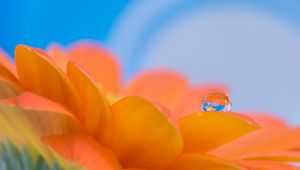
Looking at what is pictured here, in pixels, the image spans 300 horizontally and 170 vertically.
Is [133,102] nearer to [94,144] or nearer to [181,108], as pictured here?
[94,144]

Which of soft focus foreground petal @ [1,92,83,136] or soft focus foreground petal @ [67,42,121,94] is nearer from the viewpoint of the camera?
soft focus foreground petal @ [1,92,83,136]

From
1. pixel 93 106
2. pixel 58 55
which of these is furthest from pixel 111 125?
pixel 58 55

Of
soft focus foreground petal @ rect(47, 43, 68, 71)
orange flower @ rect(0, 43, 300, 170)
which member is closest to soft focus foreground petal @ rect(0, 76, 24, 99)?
orange flower @ rect(0, 43, 300, 170)

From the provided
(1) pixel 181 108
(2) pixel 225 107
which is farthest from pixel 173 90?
(2) pixel 225 107

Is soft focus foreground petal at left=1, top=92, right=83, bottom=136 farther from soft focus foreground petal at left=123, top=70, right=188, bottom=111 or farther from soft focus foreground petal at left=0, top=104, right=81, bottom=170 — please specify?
soft focus foreground petal at left=123, top=70, right=188, bottom=111

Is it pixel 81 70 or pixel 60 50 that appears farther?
pixel 60 50

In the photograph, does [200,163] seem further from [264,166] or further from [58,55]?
[58,55]
